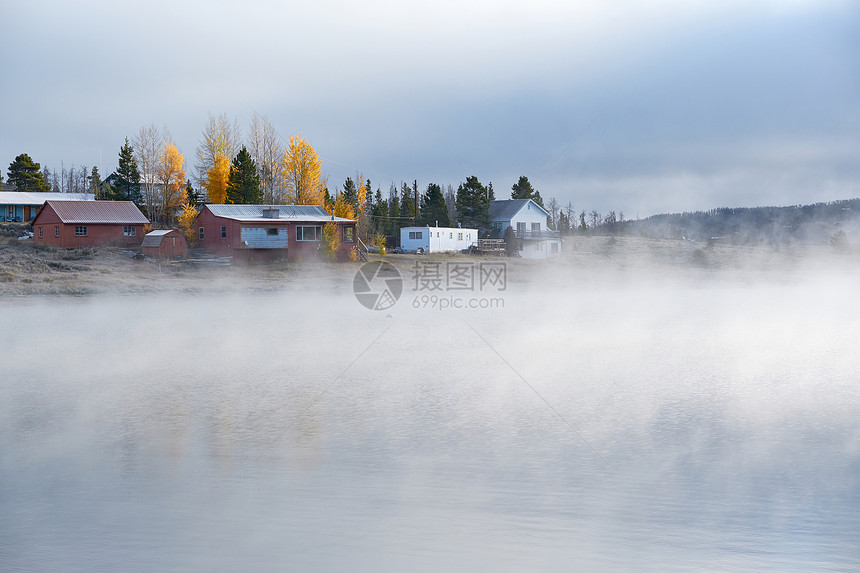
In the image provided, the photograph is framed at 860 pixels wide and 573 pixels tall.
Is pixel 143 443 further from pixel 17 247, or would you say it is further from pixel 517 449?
pixel 17 247

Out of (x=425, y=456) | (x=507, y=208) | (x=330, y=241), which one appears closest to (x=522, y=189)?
(x=507, y=208)

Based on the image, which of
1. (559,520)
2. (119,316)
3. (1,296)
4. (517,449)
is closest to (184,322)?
(119,316)

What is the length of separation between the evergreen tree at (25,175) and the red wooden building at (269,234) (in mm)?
44642

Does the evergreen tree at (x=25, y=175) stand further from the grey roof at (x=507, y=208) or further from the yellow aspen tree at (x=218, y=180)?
the grey roof at (x=507, y=208)

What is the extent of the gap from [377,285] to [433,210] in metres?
35.0

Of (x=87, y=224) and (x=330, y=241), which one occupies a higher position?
(x=87, y=224)

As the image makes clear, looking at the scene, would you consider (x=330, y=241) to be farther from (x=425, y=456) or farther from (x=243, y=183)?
(x=425, y=456)

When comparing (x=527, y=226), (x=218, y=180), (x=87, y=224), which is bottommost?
(x=87, y=224)

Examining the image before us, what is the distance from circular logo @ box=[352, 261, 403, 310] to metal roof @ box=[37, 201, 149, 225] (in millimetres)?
22137

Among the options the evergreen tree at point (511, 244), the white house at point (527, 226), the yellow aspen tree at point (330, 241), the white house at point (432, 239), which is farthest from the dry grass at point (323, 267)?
the evergreen tree at point (511, 244)

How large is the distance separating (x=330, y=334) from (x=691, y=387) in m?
14.0

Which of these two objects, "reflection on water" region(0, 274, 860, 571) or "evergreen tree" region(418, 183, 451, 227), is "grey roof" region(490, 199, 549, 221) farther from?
"reflection on water" region(0, 274, 860, 571)

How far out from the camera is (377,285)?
50.6 m

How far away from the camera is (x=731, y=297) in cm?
4747
